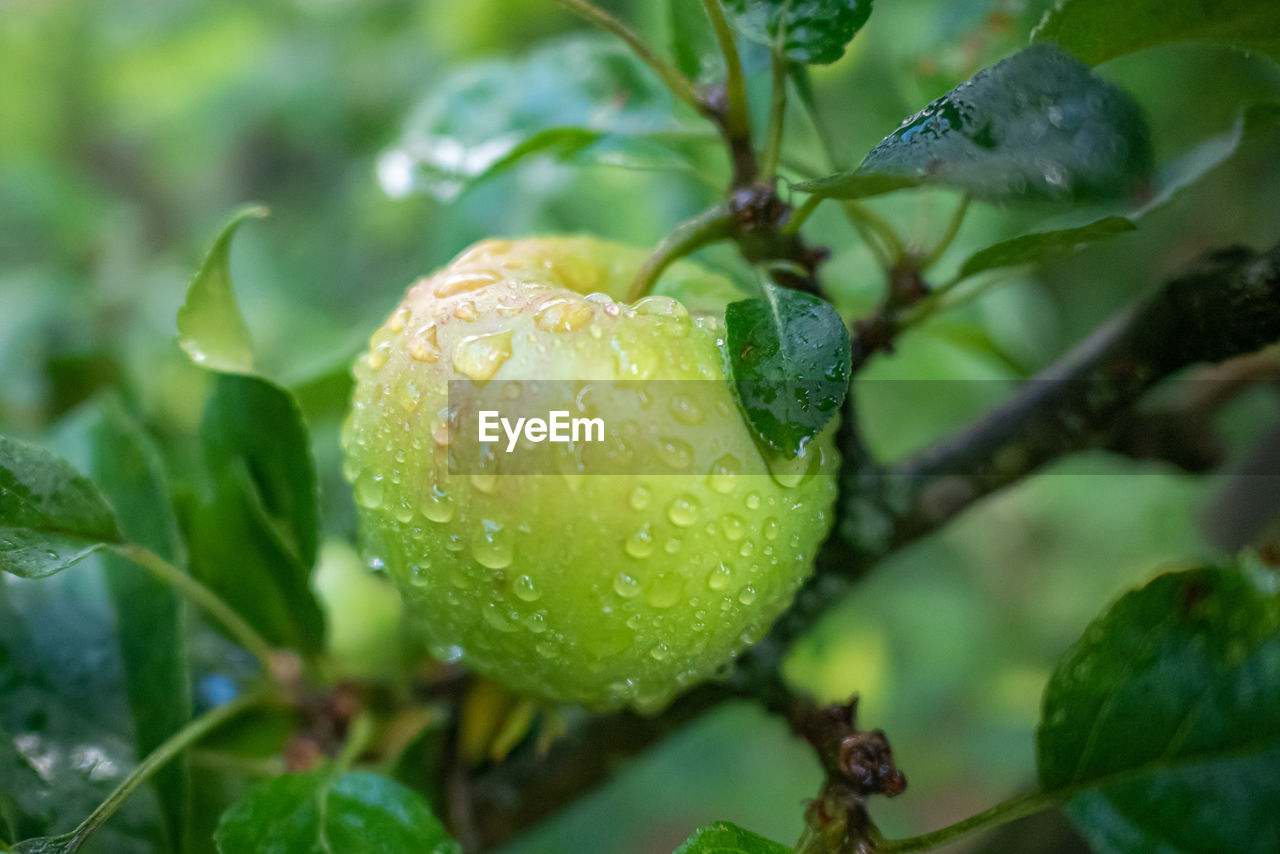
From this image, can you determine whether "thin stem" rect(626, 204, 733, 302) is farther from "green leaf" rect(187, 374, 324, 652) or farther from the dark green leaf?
the dark green leaf

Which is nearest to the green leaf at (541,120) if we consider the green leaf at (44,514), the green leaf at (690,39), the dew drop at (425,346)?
the green leaf at (690,39)

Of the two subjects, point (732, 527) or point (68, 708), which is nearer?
point (732, 527)

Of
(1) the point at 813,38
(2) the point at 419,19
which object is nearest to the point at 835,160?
(1) the point at 813,38

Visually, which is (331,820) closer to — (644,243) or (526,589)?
(526,589)

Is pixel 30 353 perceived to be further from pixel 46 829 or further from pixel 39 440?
pixel 46 829

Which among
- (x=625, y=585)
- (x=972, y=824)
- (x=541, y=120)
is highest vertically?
(x=541, y=120)

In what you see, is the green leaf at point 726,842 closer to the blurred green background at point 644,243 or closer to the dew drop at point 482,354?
the dew drop at point 482,354

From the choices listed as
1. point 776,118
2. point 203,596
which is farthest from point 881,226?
point 203,596
